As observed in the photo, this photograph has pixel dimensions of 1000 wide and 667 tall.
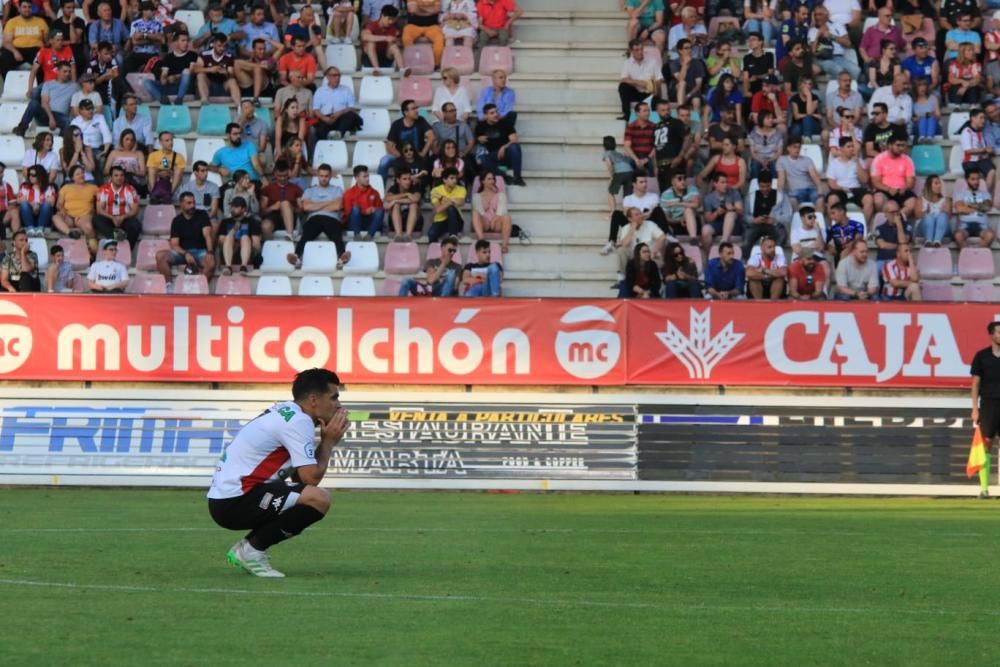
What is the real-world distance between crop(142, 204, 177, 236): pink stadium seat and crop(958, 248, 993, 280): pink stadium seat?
12073mm

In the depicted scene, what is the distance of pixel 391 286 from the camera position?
2530 centimetres

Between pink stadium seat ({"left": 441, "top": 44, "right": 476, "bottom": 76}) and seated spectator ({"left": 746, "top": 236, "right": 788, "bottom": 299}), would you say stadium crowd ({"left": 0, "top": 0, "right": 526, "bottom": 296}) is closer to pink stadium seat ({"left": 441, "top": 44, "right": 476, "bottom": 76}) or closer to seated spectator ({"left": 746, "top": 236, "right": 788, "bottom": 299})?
pink stadium seat ({"left": 441, "top": 44, "right": 476, "bottom": 76})

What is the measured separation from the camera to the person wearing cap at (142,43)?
29.1 metres

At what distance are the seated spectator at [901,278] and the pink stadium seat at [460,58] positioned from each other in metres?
8.27

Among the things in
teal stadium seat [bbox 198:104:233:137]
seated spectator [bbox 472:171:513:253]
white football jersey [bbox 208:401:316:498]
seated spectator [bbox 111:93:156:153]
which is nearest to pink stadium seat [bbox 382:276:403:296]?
seated spectator [bbox 472:171:513:253]

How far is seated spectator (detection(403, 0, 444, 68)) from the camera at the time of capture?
2959 cm

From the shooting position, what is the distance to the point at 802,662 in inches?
312

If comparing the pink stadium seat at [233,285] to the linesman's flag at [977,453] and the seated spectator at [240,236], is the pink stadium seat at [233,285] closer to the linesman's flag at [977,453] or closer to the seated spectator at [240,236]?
the seated spectator at [240,236]

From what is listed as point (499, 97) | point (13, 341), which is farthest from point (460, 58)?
point (13, 341)

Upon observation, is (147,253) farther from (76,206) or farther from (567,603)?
(567,603)

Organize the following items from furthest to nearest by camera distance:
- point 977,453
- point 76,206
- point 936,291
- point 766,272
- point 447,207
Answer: point 76,206
point 447,207
point 936,291
point 766,272
point 977,453

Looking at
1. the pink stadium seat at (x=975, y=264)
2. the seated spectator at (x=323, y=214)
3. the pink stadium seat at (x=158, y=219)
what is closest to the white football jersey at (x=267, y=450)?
the seated spectator at (x=323, y=214)

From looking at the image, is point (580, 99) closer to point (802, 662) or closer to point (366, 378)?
point (366, 378)

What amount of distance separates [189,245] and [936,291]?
36.6 ft
